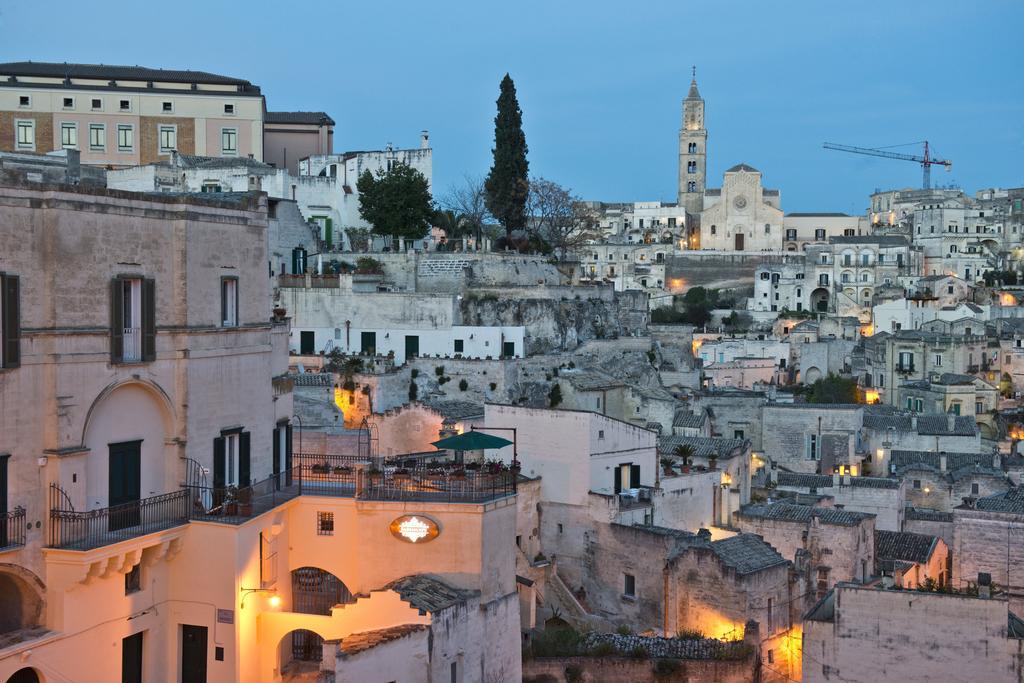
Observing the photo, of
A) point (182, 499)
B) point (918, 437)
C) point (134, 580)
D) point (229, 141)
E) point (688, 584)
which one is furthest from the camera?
point (229, 141)

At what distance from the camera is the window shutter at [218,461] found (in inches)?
825

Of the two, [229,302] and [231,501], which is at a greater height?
[229,302]

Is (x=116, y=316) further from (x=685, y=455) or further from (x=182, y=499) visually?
(x=685, y=455)

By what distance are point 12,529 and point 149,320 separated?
13.4 feet

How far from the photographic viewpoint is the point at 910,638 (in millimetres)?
21969

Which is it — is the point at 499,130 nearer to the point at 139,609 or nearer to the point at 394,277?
the point at 394,277

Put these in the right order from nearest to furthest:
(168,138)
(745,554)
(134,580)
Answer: (134,580) < (745,554) < (168,138)

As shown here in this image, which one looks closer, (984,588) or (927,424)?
(984,588)

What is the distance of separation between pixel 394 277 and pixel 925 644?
31.4 meters

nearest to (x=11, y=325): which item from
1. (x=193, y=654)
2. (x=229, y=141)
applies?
A: (x=193, y=654)

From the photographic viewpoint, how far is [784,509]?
1337 inches

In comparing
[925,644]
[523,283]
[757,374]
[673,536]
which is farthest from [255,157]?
[925,644]

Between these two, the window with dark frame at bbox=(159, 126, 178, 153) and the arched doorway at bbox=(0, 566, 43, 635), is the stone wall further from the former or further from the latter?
the window with dark frame at bbox=(159, 126, 178, 153)

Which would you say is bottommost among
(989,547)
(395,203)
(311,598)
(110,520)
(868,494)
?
(989,547)
